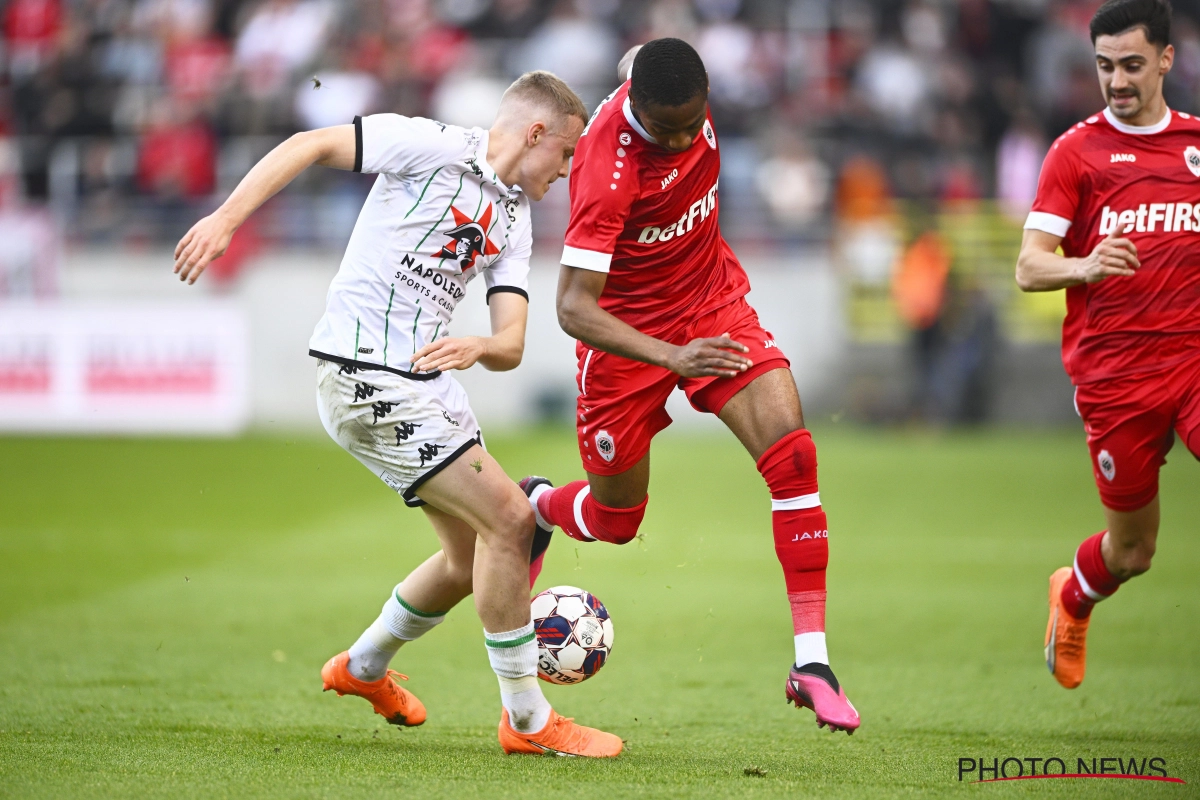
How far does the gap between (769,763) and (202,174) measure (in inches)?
618

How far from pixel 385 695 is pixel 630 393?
5.00 ft

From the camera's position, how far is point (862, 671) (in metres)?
6.48

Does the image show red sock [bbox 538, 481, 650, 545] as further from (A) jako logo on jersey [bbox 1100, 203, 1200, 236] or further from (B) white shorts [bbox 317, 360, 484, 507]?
(A) jako logo on jersey [bbox 1100, 203, 1200, 236]

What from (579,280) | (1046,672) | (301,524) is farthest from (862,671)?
(301,524)

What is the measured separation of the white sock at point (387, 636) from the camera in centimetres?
533

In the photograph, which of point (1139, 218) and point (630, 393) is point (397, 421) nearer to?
point (630, 393)

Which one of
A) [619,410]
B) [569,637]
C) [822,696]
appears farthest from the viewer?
[619,410]

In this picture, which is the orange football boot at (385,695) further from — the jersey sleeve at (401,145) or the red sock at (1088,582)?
the red sock at (1088,582)

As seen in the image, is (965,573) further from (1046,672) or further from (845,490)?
(845,490)

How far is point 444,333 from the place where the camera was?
17.0 feet

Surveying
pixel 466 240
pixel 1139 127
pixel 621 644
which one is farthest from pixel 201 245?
pixel 1139 127

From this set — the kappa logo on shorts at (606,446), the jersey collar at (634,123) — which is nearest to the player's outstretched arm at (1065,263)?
the jersey collar at (634,123)

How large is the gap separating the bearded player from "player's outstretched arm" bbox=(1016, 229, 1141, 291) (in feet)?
6.05

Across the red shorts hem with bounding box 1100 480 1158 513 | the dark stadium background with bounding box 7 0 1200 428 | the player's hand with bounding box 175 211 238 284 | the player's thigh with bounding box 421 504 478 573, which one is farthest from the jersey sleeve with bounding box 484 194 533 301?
the dark stadium background with bounding box 7 0 1200 428
